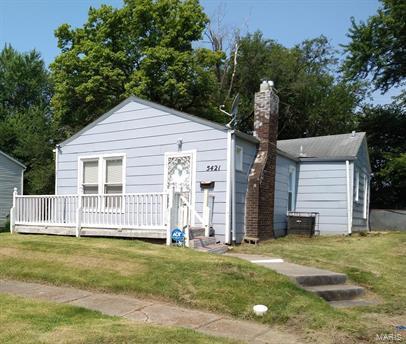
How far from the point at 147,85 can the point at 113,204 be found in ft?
52.8

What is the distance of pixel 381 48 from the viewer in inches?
1109

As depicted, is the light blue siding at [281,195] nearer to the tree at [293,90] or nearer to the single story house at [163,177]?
the single story house at [163,177]

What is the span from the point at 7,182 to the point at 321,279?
2103 centimetres

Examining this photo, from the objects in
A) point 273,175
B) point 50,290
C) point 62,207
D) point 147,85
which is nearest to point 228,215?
point 273,175

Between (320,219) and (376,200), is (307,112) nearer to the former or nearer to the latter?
(376,200)

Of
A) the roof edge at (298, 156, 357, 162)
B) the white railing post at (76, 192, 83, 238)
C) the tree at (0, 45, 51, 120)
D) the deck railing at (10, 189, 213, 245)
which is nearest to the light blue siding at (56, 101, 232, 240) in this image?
the deck railing at (10, 189, 213, 245)

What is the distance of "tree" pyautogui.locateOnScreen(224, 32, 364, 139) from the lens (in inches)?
1378

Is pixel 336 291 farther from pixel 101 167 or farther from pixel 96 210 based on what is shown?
pixel 101 167

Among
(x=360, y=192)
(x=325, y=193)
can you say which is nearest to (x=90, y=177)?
(x=325, y=193)

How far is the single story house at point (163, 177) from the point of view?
11977 millimetres

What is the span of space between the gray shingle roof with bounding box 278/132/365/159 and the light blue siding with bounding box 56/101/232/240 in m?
6.29

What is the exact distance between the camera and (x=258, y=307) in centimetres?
634

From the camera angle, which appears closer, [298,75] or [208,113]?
[208,113]

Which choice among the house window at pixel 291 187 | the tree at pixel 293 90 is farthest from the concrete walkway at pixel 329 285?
the tree at pixel 293 90
